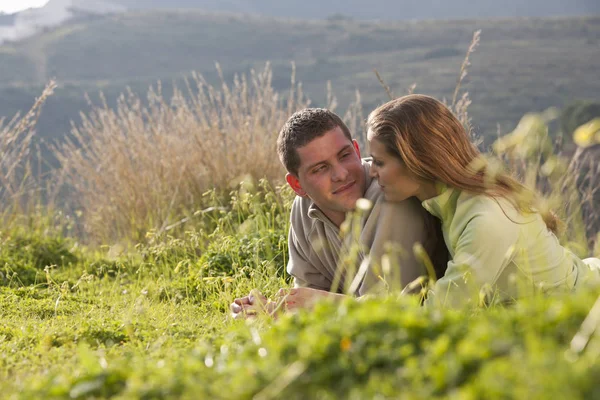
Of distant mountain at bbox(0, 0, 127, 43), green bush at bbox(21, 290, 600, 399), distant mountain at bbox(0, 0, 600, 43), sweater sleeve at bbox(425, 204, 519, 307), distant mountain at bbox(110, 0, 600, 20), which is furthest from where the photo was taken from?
distant mountain at bbox(110, 0, 600, 20)

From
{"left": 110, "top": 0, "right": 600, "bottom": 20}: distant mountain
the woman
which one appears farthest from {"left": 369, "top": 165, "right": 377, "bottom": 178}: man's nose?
{"left": 110, "top": 0, "right": 600, "bottom": 20}: distant mountain

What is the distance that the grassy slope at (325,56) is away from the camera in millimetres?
31922

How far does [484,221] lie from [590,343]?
3.87 ft

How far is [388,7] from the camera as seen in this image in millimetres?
98312

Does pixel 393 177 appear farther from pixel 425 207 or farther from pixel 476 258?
pixel 476 258

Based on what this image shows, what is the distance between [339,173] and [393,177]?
297 mm

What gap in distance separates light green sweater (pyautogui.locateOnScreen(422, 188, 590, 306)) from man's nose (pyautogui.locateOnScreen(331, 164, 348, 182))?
0.41 metres

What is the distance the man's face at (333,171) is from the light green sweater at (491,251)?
373 mm

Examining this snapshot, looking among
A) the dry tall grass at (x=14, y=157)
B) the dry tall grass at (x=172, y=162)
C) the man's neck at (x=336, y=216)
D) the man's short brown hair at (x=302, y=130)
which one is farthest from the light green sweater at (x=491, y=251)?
the dry tall grass at (x=14, y=157)

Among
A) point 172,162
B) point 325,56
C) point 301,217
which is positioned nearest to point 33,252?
point 172,162

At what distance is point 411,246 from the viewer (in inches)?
138

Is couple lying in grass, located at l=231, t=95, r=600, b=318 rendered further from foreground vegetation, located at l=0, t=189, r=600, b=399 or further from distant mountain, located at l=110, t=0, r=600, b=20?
distant mountain, located at l=110, t=0, r=600, b=20

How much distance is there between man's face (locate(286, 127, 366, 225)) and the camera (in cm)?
350

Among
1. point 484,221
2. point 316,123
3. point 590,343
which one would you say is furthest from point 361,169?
point 590,343
